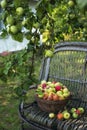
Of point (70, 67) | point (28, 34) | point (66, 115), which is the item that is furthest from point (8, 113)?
point (28, 34)

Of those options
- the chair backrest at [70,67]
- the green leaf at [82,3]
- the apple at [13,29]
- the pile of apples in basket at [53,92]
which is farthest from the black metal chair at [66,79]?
the green leaf at [82,3]

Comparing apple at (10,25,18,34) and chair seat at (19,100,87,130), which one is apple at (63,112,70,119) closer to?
chair seat at (19,100,87,130)

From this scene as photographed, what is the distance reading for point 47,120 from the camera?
136 inches

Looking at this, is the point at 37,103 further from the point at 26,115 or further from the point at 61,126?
the point at 61,126

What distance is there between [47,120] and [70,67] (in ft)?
3.22

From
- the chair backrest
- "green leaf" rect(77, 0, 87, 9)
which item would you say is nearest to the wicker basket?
the chair backrest

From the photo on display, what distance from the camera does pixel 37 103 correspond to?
13.0 feet

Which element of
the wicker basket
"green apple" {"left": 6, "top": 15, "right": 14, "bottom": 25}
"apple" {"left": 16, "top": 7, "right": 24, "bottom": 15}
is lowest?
the wicker basket

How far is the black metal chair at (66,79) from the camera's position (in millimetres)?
3445

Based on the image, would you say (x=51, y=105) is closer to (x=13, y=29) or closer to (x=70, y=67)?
(x=70, y=67)

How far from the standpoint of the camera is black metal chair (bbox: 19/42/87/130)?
3445mm

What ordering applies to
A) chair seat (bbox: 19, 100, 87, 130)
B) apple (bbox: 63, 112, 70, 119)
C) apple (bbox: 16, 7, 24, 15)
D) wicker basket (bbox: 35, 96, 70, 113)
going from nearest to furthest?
apple (bbox: 16, 7, 24, 15), chair seat (bbox: 19, 100, 87, 130), apple (bbox: 63, 112, 70, 119), wicker basket (bbox: 35, 96, 70, 113)

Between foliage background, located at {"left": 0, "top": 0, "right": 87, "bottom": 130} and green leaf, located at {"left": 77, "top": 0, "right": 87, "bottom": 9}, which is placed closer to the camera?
green leaf, located at {"left": 77, "top": 0, "right": 87, "bottom": 9}

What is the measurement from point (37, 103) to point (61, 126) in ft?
2.29
